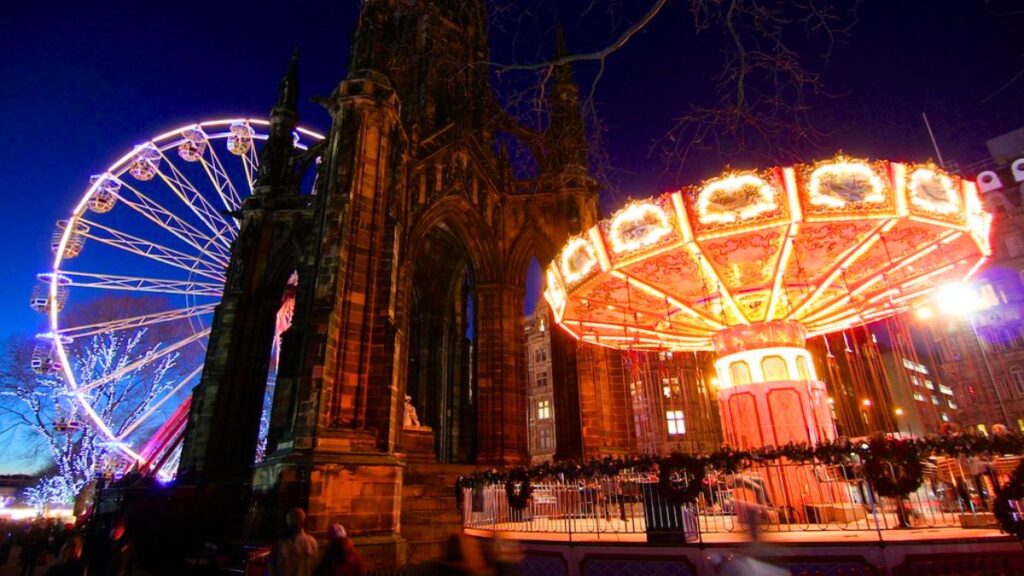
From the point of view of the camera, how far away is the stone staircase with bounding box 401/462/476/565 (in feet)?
41.5

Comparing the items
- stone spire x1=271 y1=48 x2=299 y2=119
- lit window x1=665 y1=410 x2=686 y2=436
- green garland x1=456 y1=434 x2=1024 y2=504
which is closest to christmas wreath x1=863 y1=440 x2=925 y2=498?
green garland x1=456 y1=434 x2=1024 y2=504

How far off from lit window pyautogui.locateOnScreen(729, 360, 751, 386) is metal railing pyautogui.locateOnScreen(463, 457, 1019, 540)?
2356 millimetres

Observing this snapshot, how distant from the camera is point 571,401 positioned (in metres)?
17.7

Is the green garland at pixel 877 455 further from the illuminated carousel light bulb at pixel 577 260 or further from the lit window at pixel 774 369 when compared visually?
the illuminated carousel light bulb at pixel 577 260

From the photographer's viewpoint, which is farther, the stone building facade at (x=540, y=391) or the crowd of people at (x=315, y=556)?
the stone building facade at (x=540, y=391)

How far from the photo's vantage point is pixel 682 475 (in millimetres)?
8328

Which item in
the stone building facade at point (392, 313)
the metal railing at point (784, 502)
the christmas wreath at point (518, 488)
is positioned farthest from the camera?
the stone building facade at point (392, 313)

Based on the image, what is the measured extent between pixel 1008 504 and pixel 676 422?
3645 centimetres

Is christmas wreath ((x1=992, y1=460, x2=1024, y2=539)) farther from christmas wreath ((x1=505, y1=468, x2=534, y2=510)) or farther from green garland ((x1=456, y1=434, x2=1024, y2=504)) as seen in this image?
christmas wreath ((x1=505, y1=468, x2=534, y2=510))

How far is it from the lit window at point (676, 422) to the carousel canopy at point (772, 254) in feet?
89.3

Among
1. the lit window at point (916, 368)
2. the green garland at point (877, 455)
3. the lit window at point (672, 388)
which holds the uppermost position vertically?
the lit window at point (916, 368)

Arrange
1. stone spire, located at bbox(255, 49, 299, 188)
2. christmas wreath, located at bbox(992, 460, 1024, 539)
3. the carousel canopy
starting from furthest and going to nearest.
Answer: stone spire, located at bbox(255, 49, 299, 188), the carousel canopy, christmas wreath, located at bbox(992, 460, 1024, 539)

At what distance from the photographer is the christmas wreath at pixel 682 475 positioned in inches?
316

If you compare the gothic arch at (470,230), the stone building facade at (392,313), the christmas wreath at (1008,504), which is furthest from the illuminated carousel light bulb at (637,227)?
the gothic arch at (470,230)
